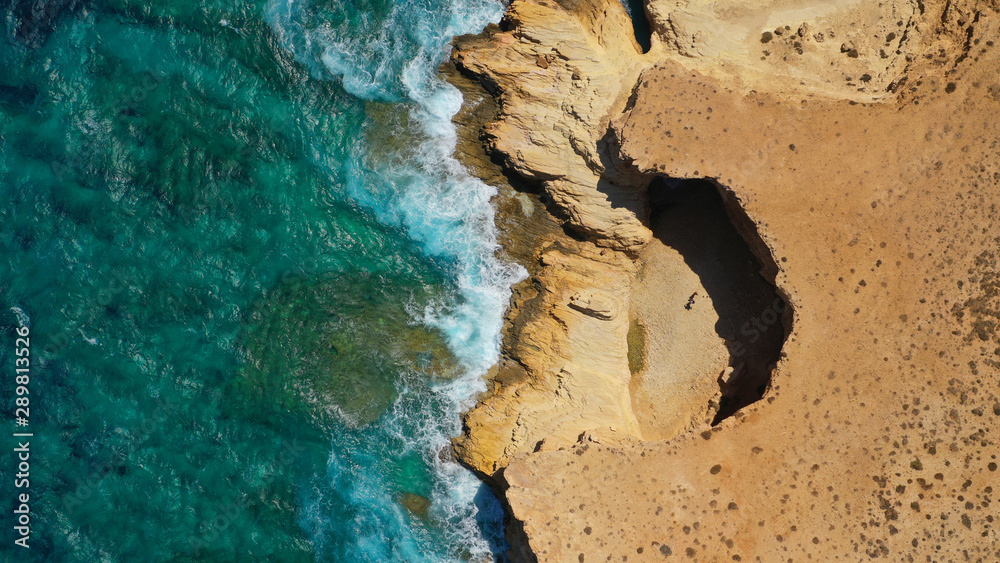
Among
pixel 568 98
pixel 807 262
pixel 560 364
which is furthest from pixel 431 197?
pixel 807 262

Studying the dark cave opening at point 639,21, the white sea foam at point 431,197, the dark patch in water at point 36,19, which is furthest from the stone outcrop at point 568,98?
the dark patch in water at point 36,19

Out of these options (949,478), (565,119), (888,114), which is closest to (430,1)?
(565,119)

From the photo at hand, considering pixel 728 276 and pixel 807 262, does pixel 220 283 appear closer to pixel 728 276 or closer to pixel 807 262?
pixel 728 276

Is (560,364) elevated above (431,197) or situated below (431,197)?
below

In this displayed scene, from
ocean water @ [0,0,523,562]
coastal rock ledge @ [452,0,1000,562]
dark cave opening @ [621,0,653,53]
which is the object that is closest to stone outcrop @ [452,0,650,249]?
coastal rock ledge @ [452,0,1000,562]

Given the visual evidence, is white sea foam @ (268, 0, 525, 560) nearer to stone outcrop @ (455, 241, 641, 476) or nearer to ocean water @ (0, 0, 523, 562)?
ocean water @ (0, 0, 523, 562)

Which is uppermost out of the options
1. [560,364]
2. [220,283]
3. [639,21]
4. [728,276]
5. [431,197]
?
[639,21]
